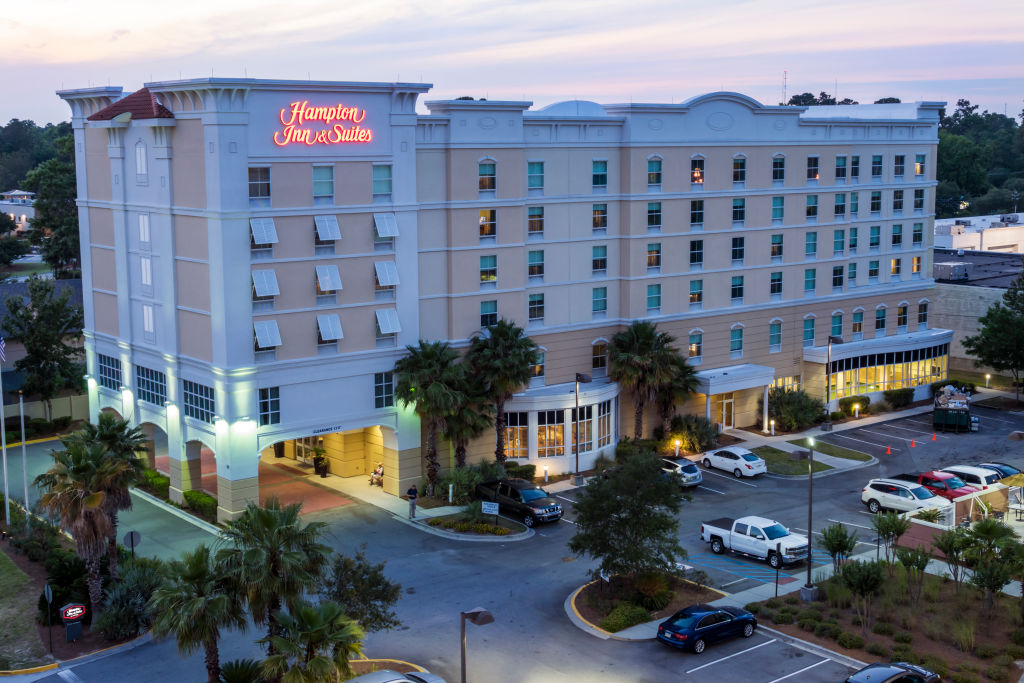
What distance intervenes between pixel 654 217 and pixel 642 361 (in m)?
8.54

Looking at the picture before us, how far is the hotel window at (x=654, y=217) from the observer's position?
6022cm

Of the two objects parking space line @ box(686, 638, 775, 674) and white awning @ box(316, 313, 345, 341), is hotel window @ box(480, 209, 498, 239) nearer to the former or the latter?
white awning @ box(316, 313, 345, 341)

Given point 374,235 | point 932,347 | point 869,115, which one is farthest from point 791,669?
point 869,115

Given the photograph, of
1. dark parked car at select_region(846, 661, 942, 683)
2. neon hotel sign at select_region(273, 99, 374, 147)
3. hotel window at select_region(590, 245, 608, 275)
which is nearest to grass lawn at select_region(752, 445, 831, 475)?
hotel window at select_region(590, 245, 608, 275)

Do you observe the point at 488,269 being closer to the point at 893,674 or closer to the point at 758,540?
the point at 758,540

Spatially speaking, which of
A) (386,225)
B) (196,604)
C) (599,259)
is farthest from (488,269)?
(196,604)

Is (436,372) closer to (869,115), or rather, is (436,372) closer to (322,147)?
(322,147)

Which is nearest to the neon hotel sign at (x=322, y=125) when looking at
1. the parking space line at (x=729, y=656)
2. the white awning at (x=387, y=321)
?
the white awning at (x=387, y=321)

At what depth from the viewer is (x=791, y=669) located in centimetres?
3441

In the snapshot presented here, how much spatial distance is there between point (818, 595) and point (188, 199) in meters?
30.3

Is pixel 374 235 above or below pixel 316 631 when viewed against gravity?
above

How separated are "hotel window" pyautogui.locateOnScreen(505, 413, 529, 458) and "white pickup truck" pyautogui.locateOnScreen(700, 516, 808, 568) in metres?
12.4

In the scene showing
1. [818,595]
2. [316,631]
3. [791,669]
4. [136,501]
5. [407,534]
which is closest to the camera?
[316,631]

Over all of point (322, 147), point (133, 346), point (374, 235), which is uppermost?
point (322, 147)
